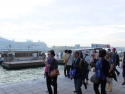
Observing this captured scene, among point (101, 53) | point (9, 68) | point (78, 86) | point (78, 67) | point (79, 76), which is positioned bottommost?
point (9, 68)

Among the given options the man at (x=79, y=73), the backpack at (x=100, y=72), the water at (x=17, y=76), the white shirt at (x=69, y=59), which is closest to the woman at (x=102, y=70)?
the backpack at (x=100, y=72)

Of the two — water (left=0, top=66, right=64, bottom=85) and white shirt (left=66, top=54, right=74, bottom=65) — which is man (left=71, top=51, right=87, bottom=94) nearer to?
white shirt (left=66, top=54, right=74, bottom=65)

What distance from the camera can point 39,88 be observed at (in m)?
5.82

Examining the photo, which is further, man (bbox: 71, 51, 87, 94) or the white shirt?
the white shirt

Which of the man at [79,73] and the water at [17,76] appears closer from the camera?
the man at [79,73]

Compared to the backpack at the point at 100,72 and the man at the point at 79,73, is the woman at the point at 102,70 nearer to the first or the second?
the backpack at the point at 100,72

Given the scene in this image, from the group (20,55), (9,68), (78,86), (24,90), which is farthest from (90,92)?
(20,55)

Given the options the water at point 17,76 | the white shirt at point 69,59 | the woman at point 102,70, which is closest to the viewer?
the woman at point 102,70

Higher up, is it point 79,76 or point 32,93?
point 79,76

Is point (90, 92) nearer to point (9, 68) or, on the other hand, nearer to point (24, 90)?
point (24, 90)

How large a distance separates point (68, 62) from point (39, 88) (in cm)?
227

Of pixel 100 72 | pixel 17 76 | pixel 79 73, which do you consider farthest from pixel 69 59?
pixel 17 76

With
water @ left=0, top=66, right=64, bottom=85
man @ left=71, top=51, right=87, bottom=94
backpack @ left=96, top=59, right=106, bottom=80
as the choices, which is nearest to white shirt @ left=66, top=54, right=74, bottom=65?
water @ left=0, top=66, right=64, bottom=85

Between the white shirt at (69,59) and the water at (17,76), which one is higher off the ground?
the white shirt at (69,59)
